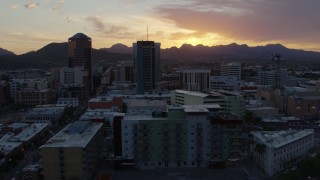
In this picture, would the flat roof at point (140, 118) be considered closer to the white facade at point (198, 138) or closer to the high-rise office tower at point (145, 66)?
the white facade at point (198, 138)

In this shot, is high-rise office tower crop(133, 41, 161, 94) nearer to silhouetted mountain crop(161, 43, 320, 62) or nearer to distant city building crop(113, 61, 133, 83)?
distant city building crop(113, 61, 133, 83)

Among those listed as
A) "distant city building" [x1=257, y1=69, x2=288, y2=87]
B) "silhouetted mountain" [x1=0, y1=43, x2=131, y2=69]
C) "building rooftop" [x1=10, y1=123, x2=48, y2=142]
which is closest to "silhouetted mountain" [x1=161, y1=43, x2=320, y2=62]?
"silhouetted mountain" [x1=0, y1=43, x2=131, y2=69]

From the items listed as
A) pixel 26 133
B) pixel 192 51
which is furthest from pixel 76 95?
pixel 192 51

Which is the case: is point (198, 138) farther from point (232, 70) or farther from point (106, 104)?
point (232, 70)

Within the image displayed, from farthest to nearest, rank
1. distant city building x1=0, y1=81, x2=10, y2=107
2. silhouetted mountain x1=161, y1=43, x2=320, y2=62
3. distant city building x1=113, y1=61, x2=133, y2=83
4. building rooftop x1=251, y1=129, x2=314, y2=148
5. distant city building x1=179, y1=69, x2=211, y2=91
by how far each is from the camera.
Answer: silhouetted mountain x1=161, y1=43, x2=320, y2=62 → distant city building x1=113, y1=61, x2=133, y2=83 → distant city building x1=179, y1=69, x2=211, y2=91 → distant city building x1=0, y1=81, x2=10, y2=107 → building rooftop x1=251, y1=129, x2=314, y2=148

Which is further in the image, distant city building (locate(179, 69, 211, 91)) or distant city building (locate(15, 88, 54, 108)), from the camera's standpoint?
distant city building (locate(179, 69, 211, 91))

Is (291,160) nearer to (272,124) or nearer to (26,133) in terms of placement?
(272,124)
